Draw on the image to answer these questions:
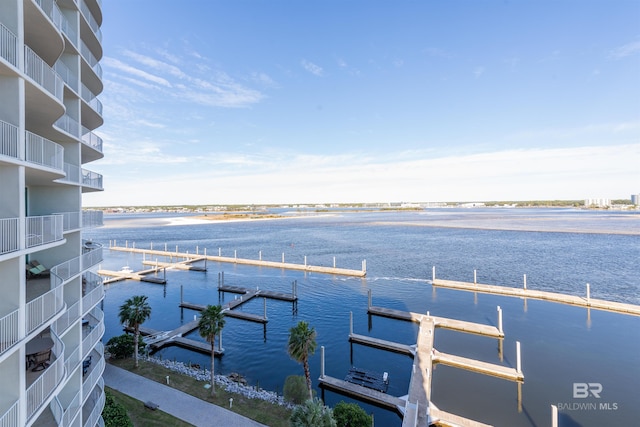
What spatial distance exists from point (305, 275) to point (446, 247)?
39687 mm

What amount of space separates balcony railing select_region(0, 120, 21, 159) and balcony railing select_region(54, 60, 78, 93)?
7479 millimetres

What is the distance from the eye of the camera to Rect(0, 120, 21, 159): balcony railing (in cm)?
764

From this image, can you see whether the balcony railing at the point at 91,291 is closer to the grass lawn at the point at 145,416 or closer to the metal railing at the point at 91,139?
the grass lawn at the point at 145,416

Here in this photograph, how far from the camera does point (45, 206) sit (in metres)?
14.6

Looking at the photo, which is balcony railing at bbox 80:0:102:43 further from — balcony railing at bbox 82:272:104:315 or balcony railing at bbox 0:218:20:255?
balcony railing at bbox 82:272:104:315

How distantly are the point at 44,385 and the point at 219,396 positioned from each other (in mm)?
11550

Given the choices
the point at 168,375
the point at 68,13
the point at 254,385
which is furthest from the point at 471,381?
the point at 68,13

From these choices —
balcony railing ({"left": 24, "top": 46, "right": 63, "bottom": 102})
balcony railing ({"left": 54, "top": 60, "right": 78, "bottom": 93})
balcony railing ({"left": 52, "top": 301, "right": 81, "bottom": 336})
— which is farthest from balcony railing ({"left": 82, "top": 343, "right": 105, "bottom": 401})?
balcony railing ({"left": 54, "top": 60, "right": 78, "bottom": 93})

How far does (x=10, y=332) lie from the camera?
7.84 m

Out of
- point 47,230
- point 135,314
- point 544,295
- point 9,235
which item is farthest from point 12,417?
point 544,295

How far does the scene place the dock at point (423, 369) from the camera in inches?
692

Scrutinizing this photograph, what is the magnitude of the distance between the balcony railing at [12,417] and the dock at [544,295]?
45.2 meters

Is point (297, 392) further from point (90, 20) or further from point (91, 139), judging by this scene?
point (90, 20)

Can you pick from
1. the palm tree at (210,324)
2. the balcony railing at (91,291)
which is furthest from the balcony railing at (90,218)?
the palm tree at (210,324)
